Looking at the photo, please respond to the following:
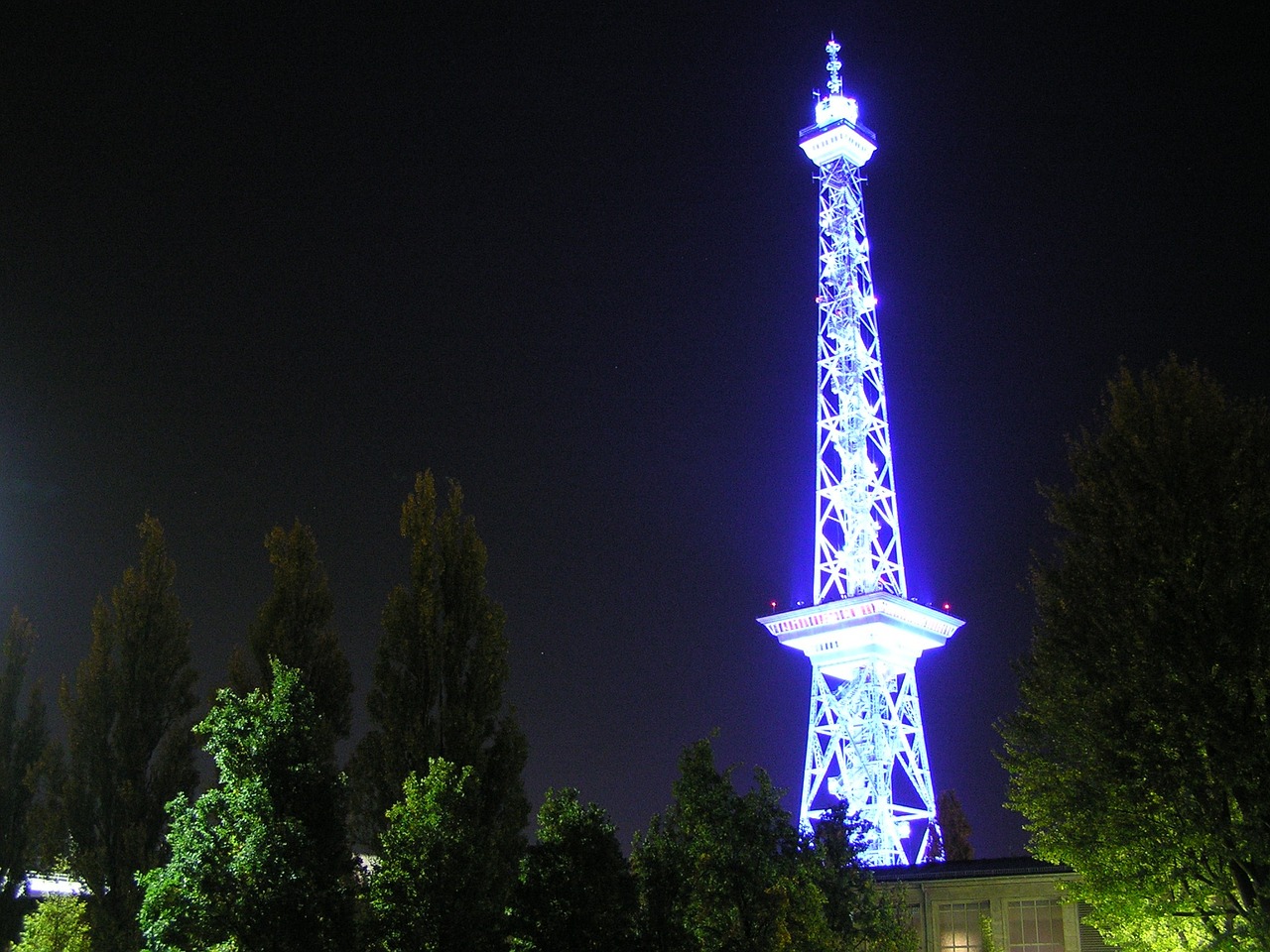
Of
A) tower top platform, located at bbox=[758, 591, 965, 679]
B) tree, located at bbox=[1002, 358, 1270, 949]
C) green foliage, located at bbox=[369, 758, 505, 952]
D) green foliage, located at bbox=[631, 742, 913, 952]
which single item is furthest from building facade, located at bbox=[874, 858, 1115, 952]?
tower top platform, located at bbox=[758, 591, 965, 679]

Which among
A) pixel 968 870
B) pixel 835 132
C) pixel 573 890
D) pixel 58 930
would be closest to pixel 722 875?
pixel 573 890

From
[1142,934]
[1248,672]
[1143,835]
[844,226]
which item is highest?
[844,226]

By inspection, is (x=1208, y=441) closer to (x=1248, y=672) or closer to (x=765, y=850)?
(x=1248, y=672)

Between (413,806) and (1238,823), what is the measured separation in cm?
1475

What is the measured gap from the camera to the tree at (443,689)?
1093 inches

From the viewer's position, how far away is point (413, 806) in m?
20.6

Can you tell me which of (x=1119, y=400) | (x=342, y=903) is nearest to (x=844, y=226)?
(x=1119, y=400)

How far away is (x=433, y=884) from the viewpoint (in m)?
20.0

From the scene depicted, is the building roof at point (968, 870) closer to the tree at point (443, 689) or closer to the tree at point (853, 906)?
the tree at point (853, 906)

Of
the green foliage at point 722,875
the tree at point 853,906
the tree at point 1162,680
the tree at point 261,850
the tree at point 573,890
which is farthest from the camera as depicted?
the tree at point 853,906

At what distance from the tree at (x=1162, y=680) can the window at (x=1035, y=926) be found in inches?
364

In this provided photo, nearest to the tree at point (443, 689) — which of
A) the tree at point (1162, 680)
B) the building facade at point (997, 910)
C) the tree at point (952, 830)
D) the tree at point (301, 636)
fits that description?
the tree at point (301, 636)

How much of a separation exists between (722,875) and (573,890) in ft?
10.4

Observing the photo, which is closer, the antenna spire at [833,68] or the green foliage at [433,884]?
the green foliage at [433,884]
